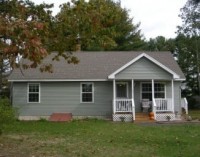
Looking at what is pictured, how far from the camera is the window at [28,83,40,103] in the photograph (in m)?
28.4

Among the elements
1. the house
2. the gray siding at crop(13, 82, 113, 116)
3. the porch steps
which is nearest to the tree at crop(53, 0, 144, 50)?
the porch steps

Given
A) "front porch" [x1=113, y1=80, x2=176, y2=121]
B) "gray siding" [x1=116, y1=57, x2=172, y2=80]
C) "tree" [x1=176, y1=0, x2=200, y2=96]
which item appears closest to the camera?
"front porch" [x1=113, y1=80, x2=176, y2=121]

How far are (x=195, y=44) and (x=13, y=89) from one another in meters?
24.8

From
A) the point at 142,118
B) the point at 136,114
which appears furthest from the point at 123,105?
the point at 142,118

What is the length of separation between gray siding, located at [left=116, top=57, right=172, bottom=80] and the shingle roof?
1467 millimetres

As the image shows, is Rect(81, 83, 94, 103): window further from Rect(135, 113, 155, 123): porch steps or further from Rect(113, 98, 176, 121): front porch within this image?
Rect(135, 113, 155, 123): porch steps

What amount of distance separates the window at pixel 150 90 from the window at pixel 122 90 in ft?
4.01

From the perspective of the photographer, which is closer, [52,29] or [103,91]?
[52,29]

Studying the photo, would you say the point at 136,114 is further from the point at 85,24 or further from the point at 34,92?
the point at 85,24

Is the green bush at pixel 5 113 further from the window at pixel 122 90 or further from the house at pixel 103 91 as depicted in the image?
the window at pixel 122 90

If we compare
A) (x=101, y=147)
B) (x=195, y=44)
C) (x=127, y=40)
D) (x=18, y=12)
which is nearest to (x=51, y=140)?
(x=101, y=147)

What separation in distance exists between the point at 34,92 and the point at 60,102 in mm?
1971

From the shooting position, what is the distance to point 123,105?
27359 mm

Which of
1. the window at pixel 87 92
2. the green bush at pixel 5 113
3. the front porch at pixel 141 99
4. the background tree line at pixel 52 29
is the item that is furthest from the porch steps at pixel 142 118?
the background tree line at pixel 52 29
